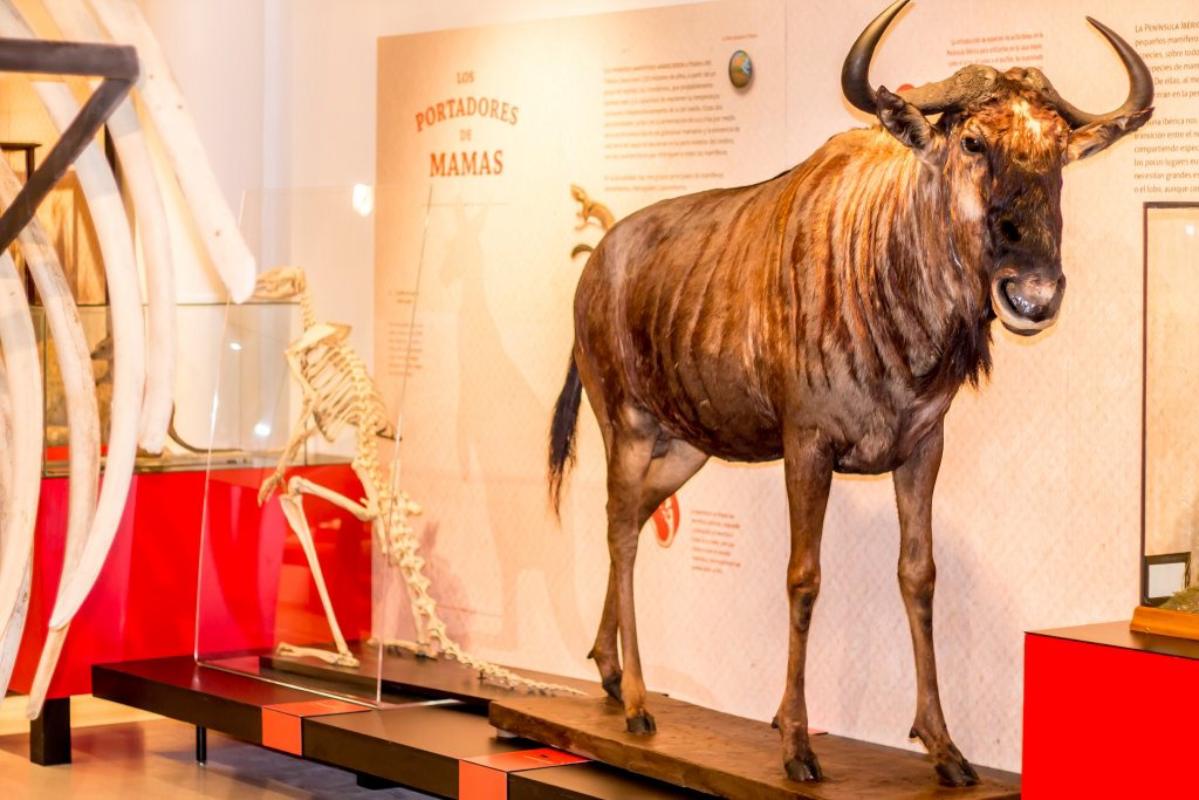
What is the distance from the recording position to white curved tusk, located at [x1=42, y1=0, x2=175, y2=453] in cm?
204

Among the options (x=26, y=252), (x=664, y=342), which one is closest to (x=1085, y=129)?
(x=664, y=342)

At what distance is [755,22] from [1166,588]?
2.47 meters

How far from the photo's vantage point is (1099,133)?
383cm

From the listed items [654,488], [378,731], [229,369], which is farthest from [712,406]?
[229,369]

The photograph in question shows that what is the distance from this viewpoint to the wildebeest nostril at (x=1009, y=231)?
365 centimetres

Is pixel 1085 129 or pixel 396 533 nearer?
pixel 1085 129

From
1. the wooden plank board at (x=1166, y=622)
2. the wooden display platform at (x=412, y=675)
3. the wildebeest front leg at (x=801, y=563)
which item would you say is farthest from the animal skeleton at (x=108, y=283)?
the wooden display platform at (x=412, y=675)

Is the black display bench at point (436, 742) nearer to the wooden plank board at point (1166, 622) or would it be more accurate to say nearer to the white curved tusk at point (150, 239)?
the wooden plank board at point (1166, 622)

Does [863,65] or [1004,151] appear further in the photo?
[863,65]

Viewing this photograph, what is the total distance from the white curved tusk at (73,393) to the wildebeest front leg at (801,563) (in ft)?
7.36

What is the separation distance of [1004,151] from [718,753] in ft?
5.60

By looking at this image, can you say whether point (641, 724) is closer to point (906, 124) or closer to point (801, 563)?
point (801, 563)

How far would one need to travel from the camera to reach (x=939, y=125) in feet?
12.6

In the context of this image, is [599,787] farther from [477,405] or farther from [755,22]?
[755,22]
